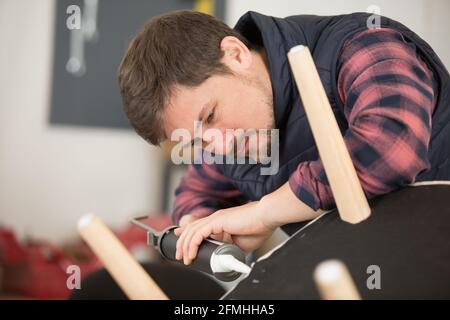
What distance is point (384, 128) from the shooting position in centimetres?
42

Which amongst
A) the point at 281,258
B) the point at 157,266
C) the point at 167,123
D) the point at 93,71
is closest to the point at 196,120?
the point at 167,123

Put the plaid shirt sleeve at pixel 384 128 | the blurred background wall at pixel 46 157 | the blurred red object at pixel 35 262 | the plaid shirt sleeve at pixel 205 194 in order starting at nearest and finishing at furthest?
the plaid shirt sleeve at pixel 384 128 → the plaid shirt sleeve at pixel 205 194 → the blurred red object at pixel 35 262 → the blurred background wall at pixel 46 157

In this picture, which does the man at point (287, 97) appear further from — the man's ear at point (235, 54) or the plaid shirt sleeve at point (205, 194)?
the plaid shirt sleeve at point (205, 194)

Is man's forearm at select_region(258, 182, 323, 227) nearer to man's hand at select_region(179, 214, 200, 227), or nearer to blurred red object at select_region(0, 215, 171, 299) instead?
man's hand at select_region(179, 214, 200, 227)

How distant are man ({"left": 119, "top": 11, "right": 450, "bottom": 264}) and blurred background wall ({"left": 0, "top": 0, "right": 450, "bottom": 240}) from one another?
1.14m

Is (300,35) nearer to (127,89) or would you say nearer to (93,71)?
(127,89)

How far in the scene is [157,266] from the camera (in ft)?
2.34

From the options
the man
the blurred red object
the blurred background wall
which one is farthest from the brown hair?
the blurred background wall

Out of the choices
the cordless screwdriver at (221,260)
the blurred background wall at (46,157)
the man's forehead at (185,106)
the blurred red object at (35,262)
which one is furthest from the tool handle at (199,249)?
the blurred background wall at (46,157)

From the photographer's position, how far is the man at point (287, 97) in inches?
16.6

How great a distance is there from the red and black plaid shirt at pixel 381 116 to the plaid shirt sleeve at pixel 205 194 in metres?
0.23

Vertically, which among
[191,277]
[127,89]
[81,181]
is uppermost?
[127,89]

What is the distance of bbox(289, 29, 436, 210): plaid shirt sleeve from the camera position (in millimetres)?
415

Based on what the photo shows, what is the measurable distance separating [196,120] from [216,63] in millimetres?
53
